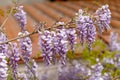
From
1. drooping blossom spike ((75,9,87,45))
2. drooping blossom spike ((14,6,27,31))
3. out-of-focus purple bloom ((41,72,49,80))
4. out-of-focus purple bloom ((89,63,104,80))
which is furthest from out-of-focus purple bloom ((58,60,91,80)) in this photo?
drooping blossom spike ((75,9,87,45))

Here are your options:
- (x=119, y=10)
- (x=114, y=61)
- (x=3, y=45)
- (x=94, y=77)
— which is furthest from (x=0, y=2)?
(x=3, y=45)

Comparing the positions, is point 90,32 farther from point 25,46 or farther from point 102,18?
point 25,46

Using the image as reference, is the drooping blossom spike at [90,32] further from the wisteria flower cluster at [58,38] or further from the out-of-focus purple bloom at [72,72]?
the out-of-focus purple bloom at [72,72]

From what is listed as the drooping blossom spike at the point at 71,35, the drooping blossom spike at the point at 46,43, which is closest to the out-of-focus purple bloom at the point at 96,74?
the drooping blossom spike at the point at 71,35

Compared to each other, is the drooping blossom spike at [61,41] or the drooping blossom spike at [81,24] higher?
the drooping blossom spike at [81,24]

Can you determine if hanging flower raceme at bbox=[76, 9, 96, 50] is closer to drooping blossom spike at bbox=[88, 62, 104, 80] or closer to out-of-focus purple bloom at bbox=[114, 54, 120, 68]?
drooping blossom spike at bbox=[88, 62, 104, 80]

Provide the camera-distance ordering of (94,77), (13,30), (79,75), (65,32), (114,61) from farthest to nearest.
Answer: (13,30)
(114,61)
(79,75)
(94,77)
(65,32)

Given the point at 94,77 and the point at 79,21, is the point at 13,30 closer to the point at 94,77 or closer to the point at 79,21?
the point at 94,77

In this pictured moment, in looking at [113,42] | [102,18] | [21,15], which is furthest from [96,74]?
[102,18]
